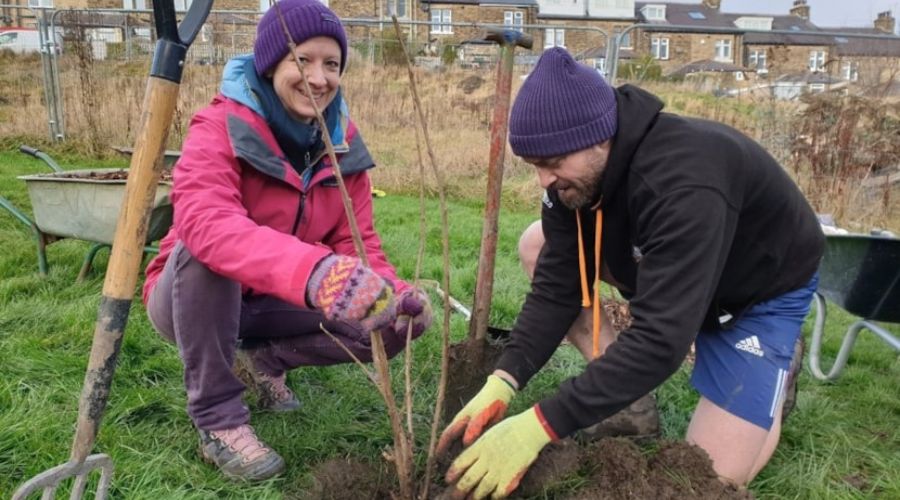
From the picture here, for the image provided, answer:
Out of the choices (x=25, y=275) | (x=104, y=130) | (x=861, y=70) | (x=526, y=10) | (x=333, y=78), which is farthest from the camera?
(x=526, y=10)

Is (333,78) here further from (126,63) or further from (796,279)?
(126,63)

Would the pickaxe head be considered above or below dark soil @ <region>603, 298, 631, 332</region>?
above

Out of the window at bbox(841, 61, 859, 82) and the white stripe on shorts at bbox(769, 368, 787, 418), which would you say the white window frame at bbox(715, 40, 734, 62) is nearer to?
the window at bbox(841, 61, 859, 82)

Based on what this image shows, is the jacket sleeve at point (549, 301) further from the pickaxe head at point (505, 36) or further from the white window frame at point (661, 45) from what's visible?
the white window frame at point (661, 45)

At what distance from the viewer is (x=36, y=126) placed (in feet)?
31.7

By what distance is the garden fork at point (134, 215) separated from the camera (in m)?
1.52

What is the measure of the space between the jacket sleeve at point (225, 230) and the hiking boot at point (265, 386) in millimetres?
770

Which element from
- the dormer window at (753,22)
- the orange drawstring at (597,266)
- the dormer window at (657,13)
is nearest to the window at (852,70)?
the orange drawstring at (597,266)

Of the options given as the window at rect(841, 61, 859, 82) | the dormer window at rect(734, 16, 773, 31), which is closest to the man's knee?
the window at rect(841, 61, 859, 82)

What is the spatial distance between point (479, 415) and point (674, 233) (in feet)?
2.43

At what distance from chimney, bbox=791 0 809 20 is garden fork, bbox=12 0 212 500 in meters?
55.6

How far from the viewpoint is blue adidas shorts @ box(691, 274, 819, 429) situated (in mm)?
2246

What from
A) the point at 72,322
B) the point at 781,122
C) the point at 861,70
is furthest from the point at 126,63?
the point at 861,70

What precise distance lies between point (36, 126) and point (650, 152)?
9.85m
